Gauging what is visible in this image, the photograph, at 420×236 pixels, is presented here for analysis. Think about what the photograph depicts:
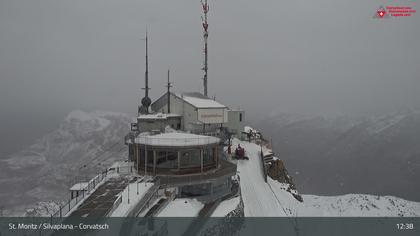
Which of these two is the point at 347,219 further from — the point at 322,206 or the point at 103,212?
the point at 103,212

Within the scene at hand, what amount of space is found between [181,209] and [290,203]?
50.5 feet

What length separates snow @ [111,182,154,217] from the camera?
49.2ft

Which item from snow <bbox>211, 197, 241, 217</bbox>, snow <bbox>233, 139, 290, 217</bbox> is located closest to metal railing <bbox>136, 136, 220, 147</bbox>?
snow <bbox>211, 197, 241, 217</bbox>

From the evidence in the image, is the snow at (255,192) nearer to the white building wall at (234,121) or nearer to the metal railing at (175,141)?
the metal railing at (175,141)

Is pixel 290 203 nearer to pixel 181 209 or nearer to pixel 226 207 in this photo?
pixel 226 207

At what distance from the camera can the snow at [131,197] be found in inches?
591

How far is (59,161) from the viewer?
11206 centimetres

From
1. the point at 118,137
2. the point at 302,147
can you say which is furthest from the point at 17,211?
the point at 302,147

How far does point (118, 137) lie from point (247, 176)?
413 ft

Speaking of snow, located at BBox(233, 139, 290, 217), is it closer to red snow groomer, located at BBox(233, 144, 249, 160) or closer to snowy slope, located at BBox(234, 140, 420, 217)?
snowy slope, located at BBox(234, 140, 420, 217)

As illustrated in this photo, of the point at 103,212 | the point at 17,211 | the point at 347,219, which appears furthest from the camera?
the point at 17,211

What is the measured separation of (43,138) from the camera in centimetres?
14800

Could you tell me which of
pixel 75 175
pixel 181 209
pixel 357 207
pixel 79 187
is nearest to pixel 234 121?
pixel 357 207

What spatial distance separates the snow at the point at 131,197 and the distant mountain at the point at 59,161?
1311 cm
